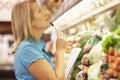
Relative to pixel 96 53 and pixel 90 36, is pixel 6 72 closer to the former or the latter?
pixel 90 36

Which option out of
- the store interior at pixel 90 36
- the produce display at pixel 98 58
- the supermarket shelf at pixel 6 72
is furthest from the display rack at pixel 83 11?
the supermarket shelf at pixel 6 72

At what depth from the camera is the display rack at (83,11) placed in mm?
1980

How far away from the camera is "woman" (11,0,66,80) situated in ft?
6.15

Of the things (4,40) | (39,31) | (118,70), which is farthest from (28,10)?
(4,40)

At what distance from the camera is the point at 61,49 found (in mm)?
2012

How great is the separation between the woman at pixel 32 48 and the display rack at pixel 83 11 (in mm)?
276

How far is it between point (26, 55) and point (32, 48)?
2.0 inches

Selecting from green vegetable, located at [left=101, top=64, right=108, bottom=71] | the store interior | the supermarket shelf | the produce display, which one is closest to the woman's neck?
the store interior

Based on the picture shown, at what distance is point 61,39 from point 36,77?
11.2 inches

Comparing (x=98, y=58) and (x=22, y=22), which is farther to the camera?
(x=22, y=22)

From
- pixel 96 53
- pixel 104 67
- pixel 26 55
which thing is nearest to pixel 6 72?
pixel 26 55

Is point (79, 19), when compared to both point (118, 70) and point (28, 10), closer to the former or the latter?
point (28, 10)

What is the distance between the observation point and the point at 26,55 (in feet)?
6.28

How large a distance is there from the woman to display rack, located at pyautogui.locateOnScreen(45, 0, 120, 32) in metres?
0.28
